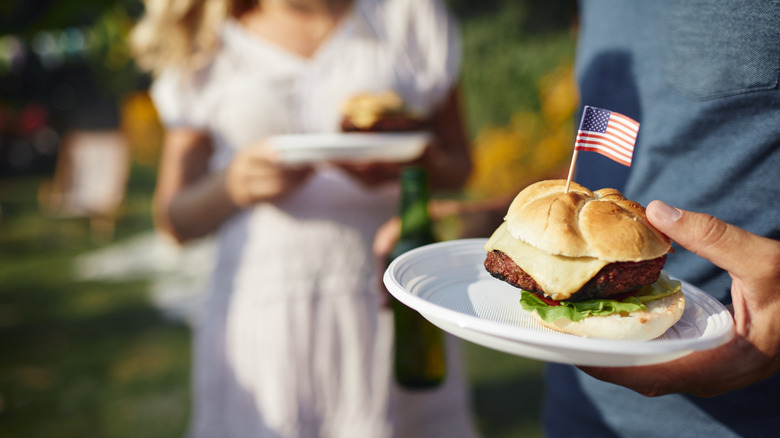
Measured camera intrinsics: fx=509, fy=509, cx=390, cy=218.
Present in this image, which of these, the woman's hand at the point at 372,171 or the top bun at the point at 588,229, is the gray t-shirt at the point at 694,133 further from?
the woman's hand at the point at 372,171

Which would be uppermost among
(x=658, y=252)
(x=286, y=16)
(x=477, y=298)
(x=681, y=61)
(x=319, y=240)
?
(x=286, y=16)

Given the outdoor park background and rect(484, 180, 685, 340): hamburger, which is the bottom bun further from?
the outdoor park background

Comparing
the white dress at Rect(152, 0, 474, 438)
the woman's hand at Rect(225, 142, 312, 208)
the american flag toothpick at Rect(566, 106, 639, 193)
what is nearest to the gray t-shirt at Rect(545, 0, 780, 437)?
the american flag toothpick at Rect(566, 106, 639, 193)

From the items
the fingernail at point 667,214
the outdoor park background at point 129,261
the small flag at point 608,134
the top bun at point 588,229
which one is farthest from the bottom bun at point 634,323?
the outdoor park background at point 129,261

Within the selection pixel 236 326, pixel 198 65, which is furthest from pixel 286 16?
pixel 236 326

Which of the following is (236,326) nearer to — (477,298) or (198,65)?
(198,65)
